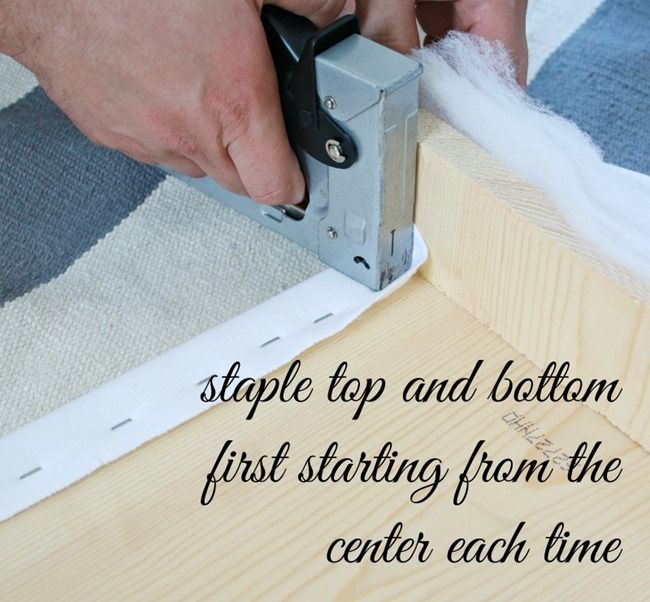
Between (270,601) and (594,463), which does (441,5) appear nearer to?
(594,463)

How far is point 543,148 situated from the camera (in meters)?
0.71

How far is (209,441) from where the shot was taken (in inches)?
25.9

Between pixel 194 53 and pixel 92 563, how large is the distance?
37cm

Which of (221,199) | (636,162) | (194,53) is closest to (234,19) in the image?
(194,53)

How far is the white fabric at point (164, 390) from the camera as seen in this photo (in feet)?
2.09

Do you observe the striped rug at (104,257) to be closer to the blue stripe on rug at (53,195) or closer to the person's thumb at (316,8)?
the blue stripe on rug at (53,195)

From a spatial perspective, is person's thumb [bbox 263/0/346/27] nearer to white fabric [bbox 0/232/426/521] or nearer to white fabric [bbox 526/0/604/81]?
white fabric [bbox 0/232/426/521]

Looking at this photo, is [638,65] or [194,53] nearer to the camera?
[194,53]

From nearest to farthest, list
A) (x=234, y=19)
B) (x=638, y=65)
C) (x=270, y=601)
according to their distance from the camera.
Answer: (x=270, y=601)
(x=234, y=19)
(x=638, y=65)

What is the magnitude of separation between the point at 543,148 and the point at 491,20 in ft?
0.65

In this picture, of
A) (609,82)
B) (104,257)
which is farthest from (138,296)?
(609,82)

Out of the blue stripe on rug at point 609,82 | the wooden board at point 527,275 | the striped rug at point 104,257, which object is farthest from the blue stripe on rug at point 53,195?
the blue stripe on rug at point 609,82

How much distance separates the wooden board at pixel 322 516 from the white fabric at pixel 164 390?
0.04 ft

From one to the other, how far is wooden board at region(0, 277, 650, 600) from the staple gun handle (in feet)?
0.52
